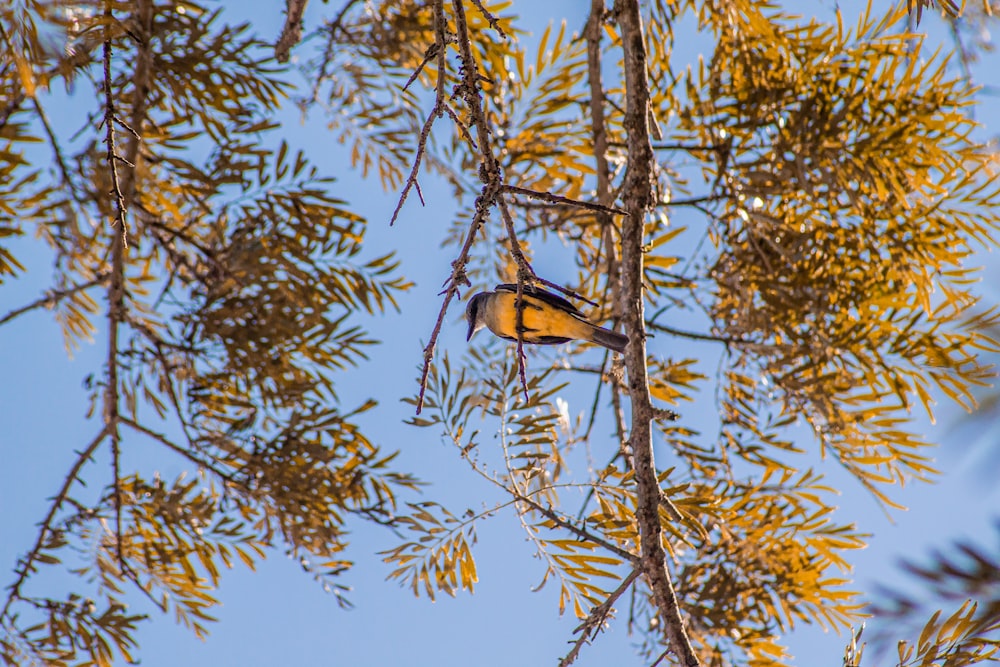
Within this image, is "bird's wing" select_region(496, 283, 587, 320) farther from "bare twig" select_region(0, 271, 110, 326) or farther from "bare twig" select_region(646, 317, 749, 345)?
"bare twig" select_region(0, 271, 110, 326)

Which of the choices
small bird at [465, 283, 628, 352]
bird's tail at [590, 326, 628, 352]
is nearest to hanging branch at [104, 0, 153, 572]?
small bird at [465, 283, 628, 352]

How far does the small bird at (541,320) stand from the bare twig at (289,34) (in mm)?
1164

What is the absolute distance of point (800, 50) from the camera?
2207 millimetres

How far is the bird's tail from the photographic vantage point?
134cm

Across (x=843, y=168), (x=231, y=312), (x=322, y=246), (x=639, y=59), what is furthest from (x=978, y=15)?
(x=231, y=312)

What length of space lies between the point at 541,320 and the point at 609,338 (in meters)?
0.12

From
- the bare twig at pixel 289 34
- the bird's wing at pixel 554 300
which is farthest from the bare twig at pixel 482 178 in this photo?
the bare twig at pixel 289 34

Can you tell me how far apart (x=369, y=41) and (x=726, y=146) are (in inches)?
42.8

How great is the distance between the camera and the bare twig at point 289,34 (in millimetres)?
2143

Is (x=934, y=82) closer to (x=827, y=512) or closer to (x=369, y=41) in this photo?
(x=827, y=512)

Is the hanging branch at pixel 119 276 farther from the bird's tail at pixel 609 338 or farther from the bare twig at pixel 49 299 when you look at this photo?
the bird's tail at pixel 609 338

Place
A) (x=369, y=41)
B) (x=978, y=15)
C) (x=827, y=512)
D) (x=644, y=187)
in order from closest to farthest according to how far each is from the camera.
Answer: (x=978, y=15)
(x=644, y=187)
(x=827, y=512)
(x=369, y=41)

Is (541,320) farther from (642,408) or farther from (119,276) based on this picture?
(119,276)

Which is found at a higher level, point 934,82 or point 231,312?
point 231,312
